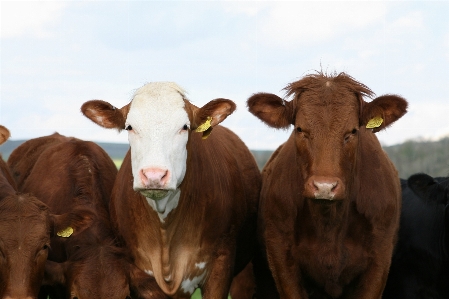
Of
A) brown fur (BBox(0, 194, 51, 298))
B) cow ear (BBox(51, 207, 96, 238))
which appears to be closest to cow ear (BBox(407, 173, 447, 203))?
cow ear (BBox(51, 207, 96, 238))

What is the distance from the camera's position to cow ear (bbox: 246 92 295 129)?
7414 millimetres

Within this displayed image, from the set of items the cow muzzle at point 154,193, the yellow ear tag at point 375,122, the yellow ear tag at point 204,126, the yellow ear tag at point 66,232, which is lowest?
the yellow ear tag at point 66,232

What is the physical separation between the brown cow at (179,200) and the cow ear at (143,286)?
14 centimetres

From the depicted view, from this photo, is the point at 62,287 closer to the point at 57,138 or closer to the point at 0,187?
the point at 0,187

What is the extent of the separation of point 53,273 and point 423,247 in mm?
3856

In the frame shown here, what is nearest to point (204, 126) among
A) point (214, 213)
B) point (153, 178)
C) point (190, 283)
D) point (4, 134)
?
point (214, 213)

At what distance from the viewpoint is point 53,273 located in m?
7.51

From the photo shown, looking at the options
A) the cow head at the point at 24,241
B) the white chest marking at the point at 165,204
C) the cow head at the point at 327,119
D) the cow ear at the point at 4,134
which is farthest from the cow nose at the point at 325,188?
the cow ear at the point at 4,134

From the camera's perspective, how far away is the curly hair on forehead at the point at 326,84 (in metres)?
7.24

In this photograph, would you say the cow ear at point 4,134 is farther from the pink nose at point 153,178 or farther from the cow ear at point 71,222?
the pink nose at point 153,178

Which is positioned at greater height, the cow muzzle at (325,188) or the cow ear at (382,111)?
the cow ear at (382,111)

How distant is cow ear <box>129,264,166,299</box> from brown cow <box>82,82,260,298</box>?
14cm

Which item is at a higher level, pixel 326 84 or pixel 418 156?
pixel 326 84

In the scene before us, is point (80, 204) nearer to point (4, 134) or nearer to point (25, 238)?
point (25, 238)
